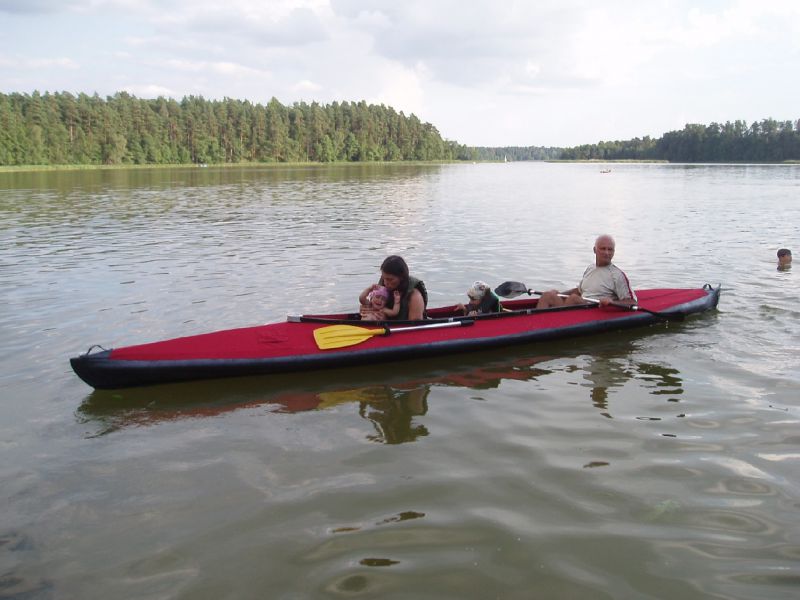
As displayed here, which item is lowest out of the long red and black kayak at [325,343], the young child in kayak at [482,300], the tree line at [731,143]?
the long red and black kayak at [325,343]

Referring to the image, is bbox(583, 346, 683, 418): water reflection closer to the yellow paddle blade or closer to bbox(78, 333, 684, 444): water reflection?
bbox(78, 333, 684, 444): water reflection

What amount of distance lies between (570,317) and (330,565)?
225 inches

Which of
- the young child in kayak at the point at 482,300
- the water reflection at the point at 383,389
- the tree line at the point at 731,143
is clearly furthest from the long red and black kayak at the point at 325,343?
the tree line at the point at 731,143

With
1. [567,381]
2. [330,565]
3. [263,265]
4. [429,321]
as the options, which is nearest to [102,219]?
[263,265]

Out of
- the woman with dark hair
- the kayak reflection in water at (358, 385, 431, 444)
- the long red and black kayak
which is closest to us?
the kayak reflection in water at (358, 385, 431, 444)

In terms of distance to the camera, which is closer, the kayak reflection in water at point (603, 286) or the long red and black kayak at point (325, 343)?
the long red and black kayak at point (325, 343)

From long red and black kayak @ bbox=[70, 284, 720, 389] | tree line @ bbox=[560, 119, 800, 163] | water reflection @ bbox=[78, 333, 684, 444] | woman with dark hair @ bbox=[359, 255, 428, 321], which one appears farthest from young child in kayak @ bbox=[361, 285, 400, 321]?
tree line @ bbox=[560, 119, 800, 163]

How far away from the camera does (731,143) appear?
14662 centimetres

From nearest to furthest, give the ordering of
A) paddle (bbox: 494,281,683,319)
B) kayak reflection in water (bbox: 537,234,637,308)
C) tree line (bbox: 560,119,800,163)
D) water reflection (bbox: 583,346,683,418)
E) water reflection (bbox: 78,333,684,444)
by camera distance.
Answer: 1. water reflection (bbox: 78,333,684,444)
2. water reflection (bbox: 583,346,683,418)
3. paddle (bbox: 494,281,683,319)
4. kayak reflection in water (bbox: 537,234,637,308)
5. tree line (bbox: 560,119,800,163)

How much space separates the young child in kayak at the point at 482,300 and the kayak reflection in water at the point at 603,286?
0.89 meters

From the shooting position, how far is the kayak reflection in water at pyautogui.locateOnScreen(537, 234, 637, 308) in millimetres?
9117

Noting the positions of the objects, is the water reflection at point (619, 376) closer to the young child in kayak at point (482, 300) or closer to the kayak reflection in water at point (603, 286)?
the kayak reflection in water at point (603, 286)

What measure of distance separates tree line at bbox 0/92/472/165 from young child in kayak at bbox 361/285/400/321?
85397 mm

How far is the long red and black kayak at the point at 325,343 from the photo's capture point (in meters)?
6.67
